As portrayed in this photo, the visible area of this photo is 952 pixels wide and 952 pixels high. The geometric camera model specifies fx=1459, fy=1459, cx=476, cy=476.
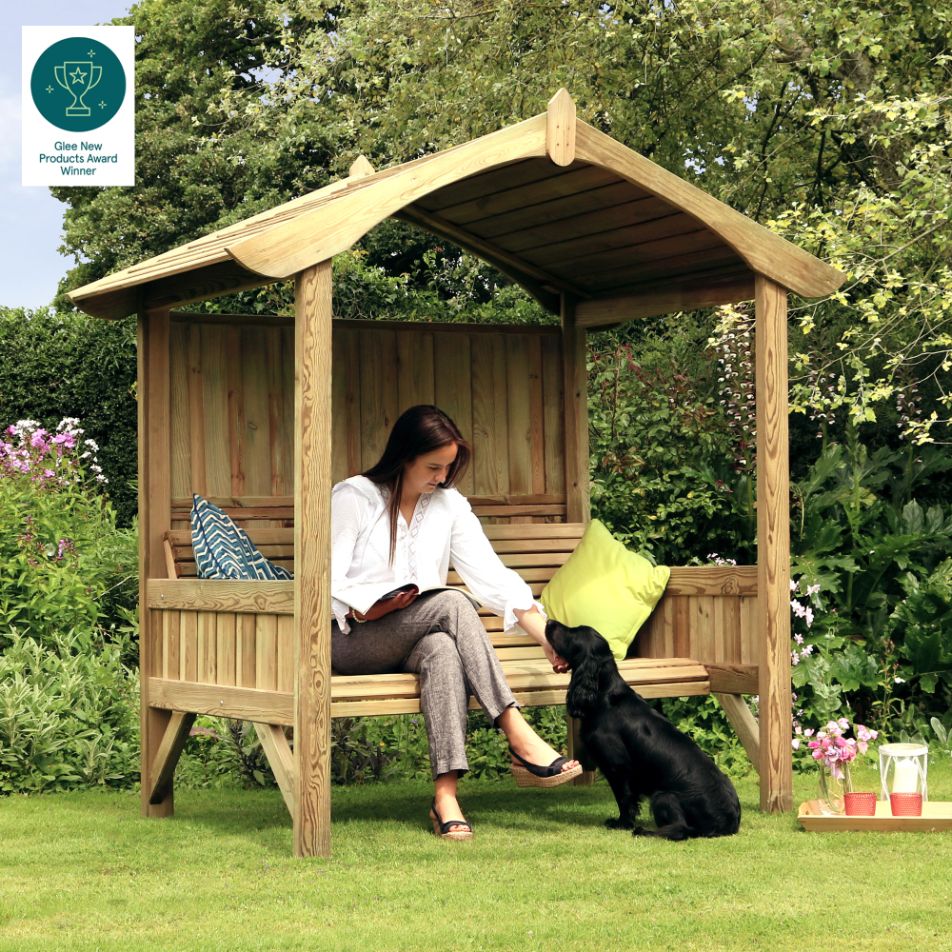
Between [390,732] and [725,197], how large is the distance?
4427 millimetres

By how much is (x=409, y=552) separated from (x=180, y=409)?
111 centimetres

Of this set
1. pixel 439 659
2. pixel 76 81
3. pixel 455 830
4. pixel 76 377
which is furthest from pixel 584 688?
pixel 76 81

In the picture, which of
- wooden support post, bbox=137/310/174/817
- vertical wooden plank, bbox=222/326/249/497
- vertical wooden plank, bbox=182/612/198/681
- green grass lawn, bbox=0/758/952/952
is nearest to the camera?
green grass lawn, bbox=0/758/952/952

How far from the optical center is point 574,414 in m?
6.37

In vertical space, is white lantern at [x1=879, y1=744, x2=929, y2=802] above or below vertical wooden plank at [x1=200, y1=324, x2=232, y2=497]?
below

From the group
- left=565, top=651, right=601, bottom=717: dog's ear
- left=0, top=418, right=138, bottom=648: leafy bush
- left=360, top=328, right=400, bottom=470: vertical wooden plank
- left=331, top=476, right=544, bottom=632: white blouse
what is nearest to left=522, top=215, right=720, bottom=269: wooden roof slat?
left=360, top=328, right=400, bottom=470: vertical wooden plank

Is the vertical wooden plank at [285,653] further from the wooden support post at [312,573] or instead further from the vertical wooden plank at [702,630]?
the vertical wooden plank at [702,630]

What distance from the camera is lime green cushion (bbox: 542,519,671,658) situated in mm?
5746

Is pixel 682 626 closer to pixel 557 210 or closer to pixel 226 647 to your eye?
pixel 557 210

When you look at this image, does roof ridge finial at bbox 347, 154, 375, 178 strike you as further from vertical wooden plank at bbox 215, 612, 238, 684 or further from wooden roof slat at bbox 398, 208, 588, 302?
vertical wooden plank at bbox 215, 612, 238, 684

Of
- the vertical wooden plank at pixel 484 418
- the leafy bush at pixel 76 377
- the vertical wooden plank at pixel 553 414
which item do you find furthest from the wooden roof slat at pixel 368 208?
the leafy bush at pixel 76 377

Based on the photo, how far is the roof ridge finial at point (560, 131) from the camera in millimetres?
4820

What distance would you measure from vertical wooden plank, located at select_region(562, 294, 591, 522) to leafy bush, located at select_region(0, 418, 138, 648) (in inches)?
91.4

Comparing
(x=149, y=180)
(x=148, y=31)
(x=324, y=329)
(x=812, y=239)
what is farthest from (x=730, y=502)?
(x=148, y=31)
